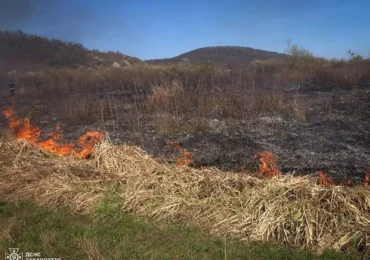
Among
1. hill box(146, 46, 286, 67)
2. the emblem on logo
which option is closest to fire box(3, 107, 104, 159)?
the emblem on logo

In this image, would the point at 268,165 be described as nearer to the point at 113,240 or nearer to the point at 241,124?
the point at 241,124

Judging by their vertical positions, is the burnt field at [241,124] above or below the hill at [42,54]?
below

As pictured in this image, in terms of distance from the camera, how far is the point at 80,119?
13.3 m

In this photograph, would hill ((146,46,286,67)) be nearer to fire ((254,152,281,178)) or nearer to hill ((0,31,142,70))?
hill ((0,31,142,70))

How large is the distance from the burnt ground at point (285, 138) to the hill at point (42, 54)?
99.4 ft

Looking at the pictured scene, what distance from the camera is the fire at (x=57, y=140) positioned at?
29.4 feet

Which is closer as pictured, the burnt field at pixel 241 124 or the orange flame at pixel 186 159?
the orange flame at pixel 186 159

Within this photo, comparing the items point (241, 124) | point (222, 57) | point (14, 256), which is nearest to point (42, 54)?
point (222, 57)

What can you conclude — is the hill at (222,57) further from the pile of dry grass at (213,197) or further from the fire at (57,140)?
the pile of dry grass at (213,197)

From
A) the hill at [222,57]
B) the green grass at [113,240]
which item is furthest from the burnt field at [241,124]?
the hill at [222,57]

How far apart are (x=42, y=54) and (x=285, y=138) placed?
4291cm

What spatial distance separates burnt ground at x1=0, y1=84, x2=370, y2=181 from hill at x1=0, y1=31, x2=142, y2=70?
99.4 ft

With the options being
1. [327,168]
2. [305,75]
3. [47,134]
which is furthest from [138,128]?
[305,75]

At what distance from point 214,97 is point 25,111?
8.74 m
